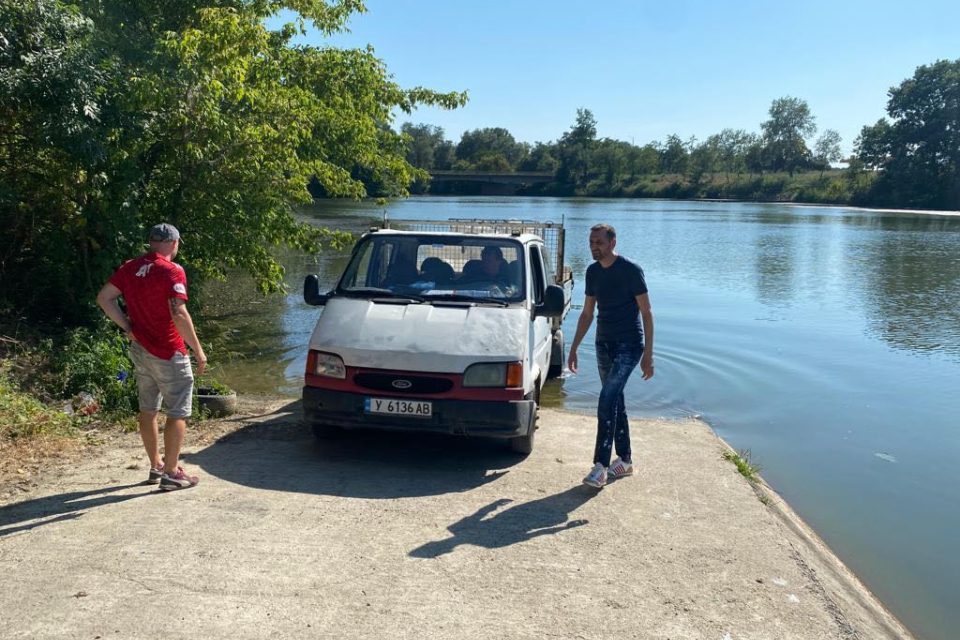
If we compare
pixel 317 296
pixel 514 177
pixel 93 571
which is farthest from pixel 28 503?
pixel 514 177

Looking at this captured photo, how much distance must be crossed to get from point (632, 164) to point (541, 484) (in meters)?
131

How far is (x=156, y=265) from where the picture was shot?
17.8 ft

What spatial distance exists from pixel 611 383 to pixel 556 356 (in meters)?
4.32

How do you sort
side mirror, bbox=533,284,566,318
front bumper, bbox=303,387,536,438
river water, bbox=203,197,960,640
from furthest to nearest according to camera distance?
side mirror, bbox=533,284,566,318 → river water, bbox=203,197,960,640 → front bumper, bbox=303,387,536,438

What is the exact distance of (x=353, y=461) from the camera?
6.79m

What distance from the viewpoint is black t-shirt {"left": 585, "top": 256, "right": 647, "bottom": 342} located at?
616 cm

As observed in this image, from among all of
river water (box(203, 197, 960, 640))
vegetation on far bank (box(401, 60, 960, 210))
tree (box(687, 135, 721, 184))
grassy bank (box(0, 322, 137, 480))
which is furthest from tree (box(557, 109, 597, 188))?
grassy bank (box(0, 322, 137, 480))

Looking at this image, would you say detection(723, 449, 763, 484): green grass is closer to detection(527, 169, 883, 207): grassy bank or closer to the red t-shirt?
the red t-shirt

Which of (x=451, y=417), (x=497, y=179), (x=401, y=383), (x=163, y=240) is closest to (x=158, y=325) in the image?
(x=163, y=240)

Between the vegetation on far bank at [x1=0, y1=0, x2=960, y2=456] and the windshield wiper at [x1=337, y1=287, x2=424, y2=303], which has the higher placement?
the vegetation on far bank at [x1=0, y1=0, x2=960, y2=456]

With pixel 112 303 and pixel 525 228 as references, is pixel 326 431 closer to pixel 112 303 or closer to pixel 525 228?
pixel 112 303

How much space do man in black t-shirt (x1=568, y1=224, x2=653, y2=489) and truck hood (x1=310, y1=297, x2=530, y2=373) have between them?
756mm

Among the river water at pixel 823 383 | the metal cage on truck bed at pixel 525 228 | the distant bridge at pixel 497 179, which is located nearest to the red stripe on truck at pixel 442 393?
the river water at pixel 823 383

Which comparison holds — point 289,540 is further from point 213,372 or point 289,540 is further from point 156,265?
point 213,372
